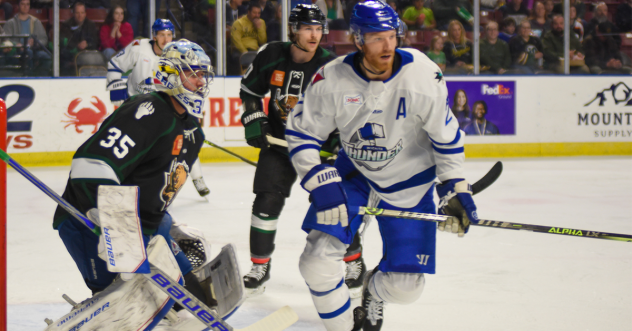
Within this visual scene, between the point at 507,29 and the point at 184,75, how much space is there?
6309 millimetres

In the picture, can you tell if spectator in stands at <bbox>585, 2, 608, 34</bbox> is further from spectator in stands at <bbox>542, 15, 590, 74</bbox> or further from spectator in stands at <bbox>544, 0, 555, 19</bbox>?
spectator in stands at <bbox>544, 0, 555, 19</bbox>

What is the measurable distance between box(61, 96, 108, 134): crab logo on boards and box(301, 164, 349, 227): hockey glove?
192 inches

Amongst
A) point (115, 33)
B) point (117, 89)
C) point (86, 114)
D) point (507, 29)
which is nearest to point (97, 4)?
point (115, 33)

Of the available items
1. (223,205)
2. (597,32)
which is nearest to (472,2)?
(597,32)

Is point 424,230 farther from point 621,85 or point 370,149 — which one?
point 621,85

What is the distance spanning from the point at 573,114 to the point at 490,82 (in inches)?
39.1

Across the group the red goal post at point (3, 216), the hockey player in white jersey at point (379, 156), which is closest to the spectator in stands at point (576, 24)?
the hockey player in white jersey at point (379, 156)

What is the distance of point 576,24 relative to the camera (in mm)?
7492

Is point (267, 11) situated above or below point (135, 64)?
above

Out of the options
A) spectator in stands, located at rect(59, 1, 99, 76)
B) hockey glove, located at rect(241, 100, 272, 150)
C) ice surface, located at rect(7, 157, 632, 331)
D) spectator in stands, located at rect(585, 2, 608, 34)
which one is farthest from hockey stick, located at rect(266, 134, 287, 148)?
spectator in stands, located at rect(585, 2, 608, 34)

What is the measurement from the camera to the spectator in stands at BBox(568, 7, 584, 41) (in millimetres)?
7389

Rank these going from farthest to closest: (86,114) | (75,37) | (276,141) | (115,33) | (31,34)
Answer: (115,33)
(75,37)
(31,34)
(86,114)
(276,141)

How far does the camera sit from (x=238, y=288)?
6.78 ft

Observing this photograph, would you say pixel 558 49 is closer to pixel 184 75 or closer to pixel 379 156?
pixel 379 156
